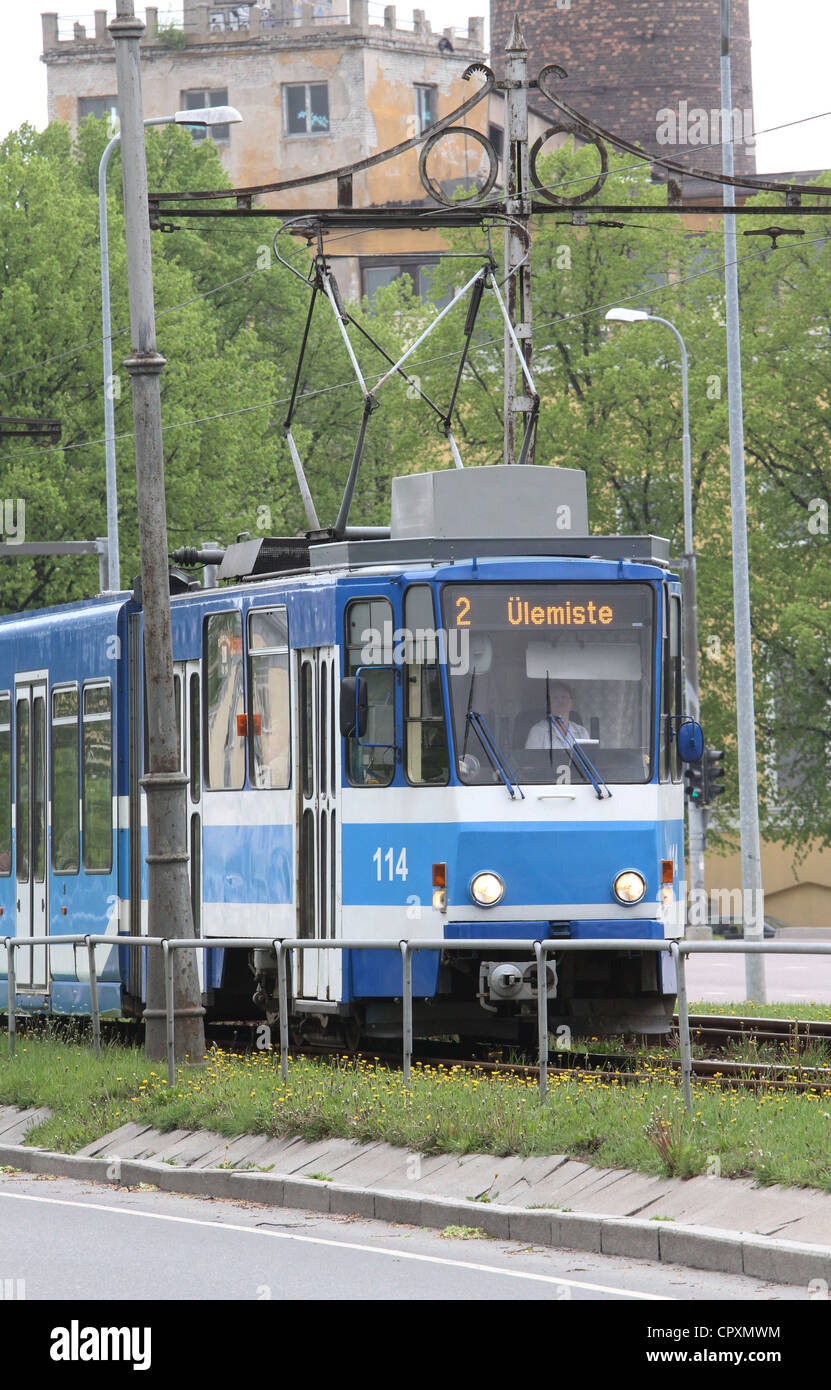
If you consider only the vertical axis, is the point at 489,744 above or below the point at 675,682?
below

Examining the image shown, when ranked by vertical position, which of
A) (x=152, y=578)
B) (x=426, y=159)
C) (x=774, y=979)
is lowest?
(x=774, y=979)

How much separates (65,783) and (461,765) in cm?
575

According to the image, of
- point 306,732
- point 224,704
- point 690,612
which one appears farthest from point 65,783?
point 690,612

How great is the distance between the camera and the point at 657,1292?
880 cm

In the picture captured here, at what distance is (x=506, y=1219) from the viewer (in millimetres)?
10445

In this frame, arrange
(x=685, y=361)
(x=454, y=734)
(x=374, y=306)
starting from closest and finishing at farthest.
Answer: (x=454, y=734) < (x=685, y=361) < (x=374, y=306)

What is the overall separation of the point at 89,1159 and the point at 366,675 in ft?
12.0

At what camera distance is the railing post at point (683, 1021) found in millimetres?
11430

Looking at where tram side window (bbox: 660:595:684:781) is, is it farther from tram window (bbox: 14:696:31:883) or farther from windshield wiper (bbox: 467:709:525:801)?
tram window (bbox: 14:696:31:883)

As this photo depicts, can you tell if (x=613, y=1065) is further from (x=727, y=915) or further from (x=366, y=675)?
(x=727, y=915)

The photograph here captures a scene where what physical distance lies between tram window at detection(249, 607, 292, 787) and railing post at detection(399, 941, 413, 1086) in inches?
124

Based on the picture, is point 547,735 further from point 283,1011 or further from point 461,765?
point 283,1011
